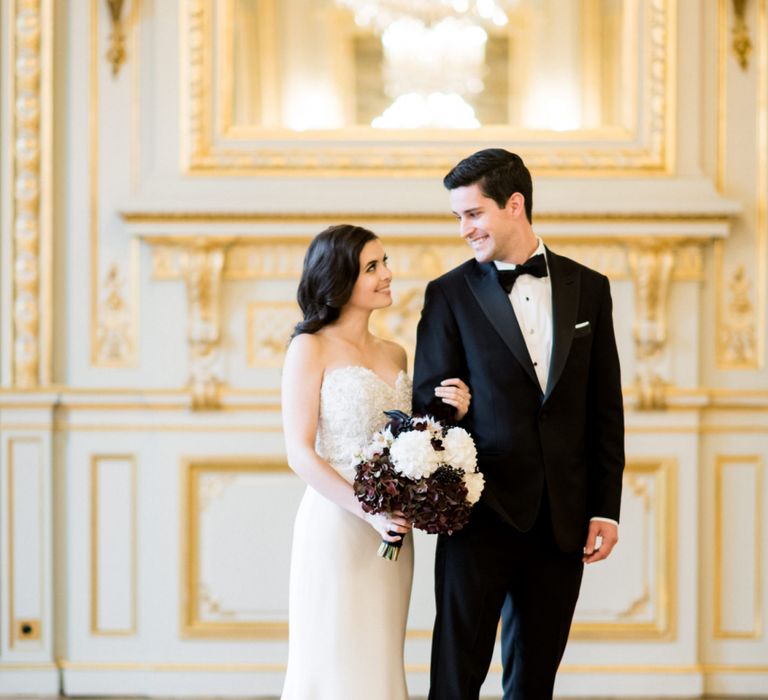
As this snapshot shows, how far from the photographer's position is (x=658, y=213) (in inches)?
152

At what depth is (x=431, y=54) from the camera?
4219 mm

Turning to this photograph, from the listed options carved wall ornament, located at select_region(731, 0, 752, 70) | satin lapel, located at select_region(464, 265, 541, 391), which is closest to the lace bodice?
satin lapel, located at select_region(464, 265, 541, 391)

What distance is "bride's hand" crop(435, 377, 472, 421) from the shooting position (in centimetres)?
237

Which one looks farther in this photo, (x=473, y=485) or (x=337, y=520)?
(x=337, y=520)

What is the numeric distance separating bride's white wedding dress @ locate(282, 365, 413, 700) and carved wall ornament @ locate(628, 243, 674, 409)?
167cm

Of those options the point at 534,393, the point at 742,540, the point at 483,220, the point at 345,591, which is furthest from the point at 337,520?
the point at 742,540

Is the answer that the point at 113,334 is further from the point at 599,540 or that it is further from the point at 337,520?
the point at 599,540

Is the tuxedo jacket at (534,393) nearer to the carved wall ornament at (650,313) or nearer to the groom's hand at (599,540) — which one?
the groom's hand at (599,540)

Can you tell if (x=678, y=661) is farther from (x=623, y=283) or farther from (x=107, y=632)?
(x=107, y=632)

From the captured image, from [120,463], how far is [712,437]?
2.32 metres

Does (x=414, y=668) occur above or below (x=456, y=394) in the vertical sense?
below

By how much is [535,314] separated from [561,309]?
7 cm

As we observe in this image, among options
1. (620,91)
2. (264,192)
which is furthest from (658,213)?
(264,192)

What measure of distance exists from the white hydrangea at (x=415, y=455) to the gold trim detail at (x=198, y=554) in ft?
5.90
